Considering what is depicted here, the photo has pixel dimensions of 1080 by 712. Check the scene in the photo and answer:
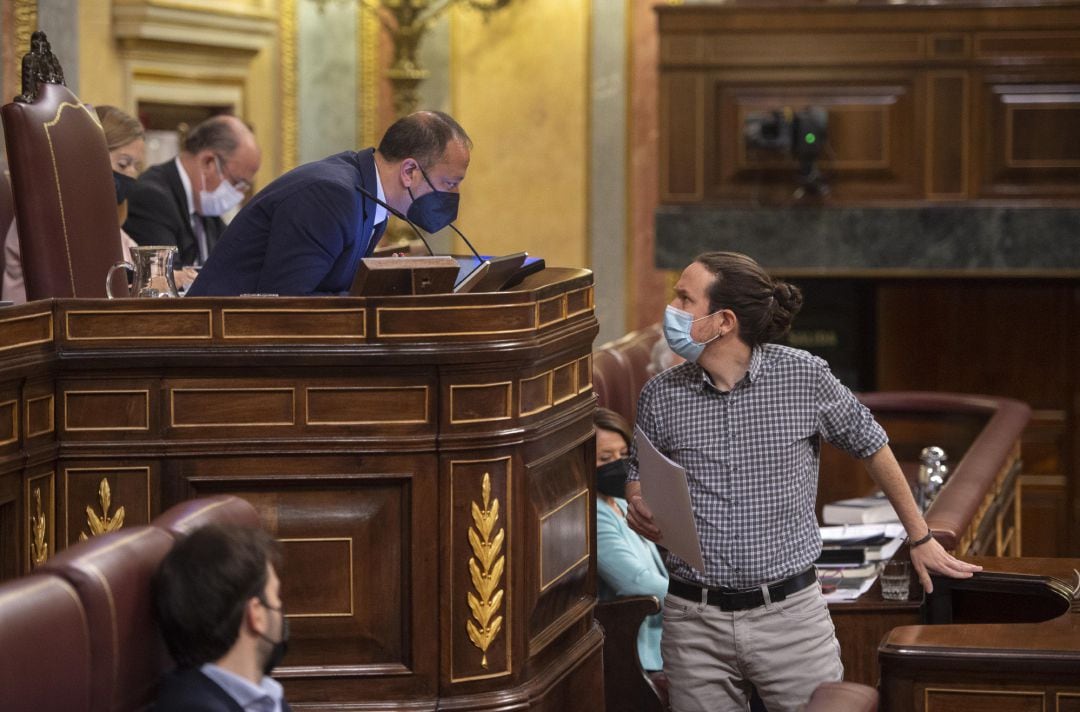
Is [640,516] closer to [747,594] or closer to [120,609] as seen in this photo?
[747,594]

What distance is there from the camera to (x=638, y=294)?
8969mm

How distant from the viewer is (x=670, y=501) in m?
3.12

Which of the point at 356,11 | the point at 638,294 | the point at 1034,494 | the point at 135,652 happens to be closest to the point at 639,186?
the point at 638,294

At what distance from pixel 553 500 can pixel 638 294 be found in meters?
5.57

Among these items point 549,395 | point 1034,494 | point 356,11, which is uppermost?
point 356,11

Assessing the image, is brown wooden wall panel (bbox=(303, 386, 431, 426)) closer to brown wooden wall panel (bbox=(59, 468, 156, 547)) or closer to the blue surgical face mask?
brown wooden wall panel (bbox=(59, 468, 156, 547))

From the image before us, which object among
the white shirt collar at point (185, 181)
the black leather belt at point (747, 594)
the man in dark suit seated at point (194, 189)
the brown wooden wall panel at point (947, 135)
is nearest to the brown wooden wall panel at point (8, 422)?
the black leather belt at point (747, 594)

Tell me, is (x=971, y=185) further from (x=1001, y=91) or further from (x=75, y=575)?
(x=75, y=575)

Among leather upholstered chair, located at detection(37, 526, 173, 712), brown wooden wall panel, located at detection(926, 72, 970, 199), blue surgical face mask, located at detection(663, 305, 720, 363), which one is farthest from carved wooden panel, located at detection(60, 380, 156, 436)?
brown wooden wall panel, located at detection(926, 72, 970, 199)

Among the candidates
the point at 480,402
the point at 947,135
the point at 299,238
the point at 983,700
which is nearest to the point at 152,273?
the point at 299,238

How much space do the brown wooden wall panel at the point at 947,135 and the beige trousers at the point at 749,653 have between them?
508cm

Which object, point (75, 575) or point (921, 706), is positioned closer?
point (75, 575)

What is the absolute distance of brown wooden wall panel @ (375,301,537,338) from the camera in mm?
3113

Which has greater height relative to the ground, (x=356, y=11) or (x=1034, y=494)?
(x=356, y=11)
